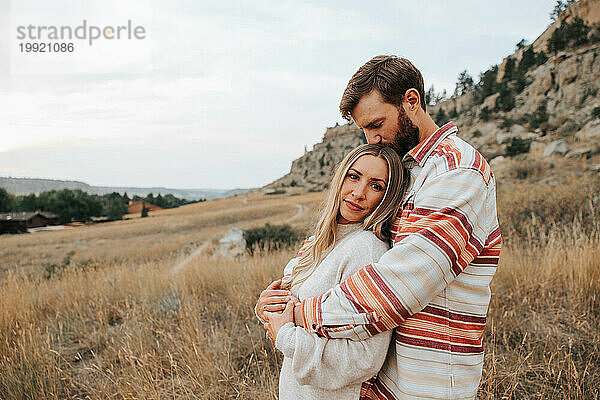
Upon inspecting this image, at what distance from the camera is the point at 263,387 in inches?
124

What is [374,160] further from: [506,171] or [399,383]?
[506,171]

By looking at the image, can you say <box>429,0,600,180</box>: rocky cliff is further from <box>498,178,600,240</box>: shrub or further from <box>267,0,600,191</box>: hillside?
<box>498,178,600,240</box>: shrub

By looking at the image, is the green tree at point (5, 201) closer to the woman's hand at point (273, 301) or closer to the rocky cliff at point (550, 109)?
the rocky cliff at point (550, 109)

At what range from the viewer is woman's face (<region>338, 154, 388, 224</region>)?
1715mm

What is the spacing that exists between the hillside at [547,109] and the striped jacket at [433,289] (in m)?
14.5

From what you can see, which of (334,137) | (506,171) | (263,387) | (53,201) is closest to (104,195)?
(53,201)

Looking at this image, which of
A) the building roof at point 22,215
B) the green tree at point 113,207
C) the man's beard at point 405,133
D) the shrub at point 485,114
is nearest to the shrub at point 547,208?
the man's beard at point 405,133

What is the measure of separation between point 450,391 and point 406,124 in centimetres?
111

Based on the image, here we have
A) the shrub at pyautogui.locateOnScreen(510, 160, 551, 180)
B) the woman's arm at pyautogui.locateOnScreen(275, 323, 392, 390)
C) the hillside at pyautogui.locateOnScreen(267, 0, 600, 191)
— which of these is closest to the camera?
the woman's arm at pyautogui.locateOnScreen(275, 323, 392, 390)

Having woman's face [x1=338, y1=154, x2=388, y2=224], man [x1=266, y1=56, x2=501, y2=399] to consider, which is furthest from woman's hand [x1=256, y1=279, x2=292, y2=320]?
woman's face [x1=338, y1=154, x2=388, y2=224]

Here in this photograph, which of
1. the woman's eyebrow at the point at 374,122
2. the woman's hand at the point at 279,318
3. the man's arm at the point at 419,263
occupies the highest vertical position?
the woman's eyebrow at the point at 374,122

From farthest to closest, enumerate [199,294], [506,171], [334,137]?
[334,137] < [506,171] < [199,294]

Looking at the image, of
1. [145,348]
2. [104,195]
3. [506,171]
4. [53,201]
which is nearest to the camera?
[145,348]

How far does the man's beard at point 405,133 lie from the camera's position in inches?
72.2
